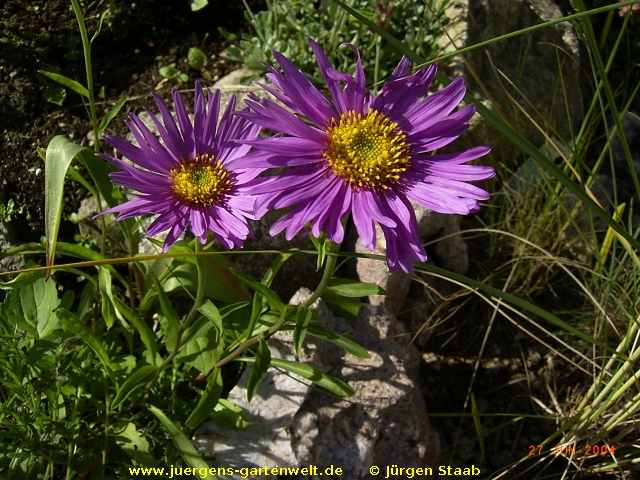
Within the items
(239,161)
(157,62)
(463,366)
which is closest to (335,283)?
(239,161)

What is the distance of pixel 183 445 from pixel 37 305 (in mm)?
784

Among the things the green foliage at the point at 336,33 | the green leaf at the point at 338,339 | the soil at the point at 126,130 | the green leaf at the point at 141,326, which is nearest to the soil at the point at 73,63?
the soil at the point at 126,130

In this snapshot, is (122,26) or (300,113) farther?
(122,26)

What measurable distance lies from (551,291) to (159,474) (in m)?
2.25

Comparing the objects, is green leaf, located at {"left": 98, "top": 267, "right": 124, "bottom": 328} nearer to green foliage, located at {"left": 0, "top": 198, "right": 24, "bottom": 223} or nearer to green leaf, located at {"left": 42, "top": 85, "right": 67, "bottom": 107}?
green foliage, located at {"left": 0, "top": 198, "right": 24, "bottom": 223}

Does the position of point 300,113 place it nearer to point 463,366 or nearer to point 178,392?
point 178,392

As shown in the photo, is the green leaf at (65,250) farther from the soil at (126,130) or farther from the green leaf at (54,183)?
the soil at (126,130)

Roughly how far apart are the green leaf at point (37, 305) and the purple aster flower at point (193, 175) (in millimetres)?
594

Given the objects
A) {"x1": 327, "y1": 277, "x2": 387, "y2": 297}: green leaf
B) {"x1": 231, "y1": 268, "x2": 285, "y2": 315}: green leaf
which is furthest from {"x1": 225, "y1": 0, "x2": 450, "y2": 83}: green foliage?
{"x1": 231, "y1": 268, "x2": 285, "y2": 315}: green leaf

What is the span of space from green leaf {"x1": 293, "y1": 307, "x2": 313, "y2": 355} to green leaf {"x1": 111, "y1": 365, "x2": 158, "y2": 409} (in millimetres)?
598

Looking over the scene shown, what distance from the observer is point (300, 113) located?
1.84 meters

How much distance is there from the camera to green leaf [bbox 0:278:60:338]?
230 centimetres

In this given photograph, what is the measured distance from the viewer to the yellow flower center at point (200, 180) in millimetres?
2021
